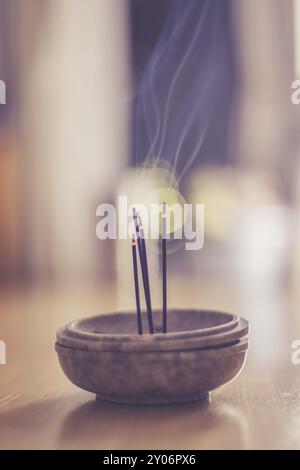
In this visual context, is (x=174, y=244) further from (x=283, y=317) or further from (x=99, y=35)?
(x=283, y=317)

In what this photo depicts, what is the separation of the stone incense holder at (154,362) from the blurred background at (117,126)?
3.05m

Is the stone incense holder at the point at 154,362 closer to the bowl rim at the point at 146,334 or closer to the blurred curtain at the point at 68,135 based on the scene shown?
the bowl rim at the point at 146,334

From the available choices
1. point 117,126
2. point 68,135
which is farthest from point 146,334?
point 117,126

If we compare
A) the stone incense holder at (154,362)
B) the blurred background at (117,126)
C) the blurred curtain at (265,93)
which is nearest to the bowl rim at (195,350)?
the stone incense holder at (154,362)

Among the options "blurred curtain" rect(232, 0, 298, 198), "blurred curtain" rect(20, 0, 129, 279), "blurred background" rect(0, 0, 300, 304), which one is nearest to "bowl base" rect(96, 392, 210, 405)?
"blurred background" rect(0, 0, 300, 304)

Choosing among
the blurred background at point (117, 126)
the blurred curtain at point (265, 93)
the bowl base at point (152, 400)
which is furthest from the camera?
the blurred curtain at point (265, 93)

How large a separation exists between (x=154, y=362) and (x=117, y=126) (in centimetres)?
389

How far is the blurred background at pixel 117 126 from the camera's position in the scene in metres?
4.20

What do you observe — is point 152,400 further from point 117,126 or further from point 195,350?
point 117,126

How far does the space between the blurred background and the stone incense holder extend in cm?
305

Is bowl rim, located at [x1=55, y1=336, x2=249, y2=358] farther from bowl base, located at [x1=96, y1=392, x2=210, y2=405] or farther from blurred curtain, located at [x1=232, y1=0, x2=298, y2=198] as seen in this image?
blurred curtain, located at [x1=232, y1=0, x2=298, y2=198]

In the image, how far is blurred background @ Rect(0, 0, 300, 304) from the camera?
13.8 ft

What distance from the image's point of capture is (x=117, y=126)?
4609 millimetres
